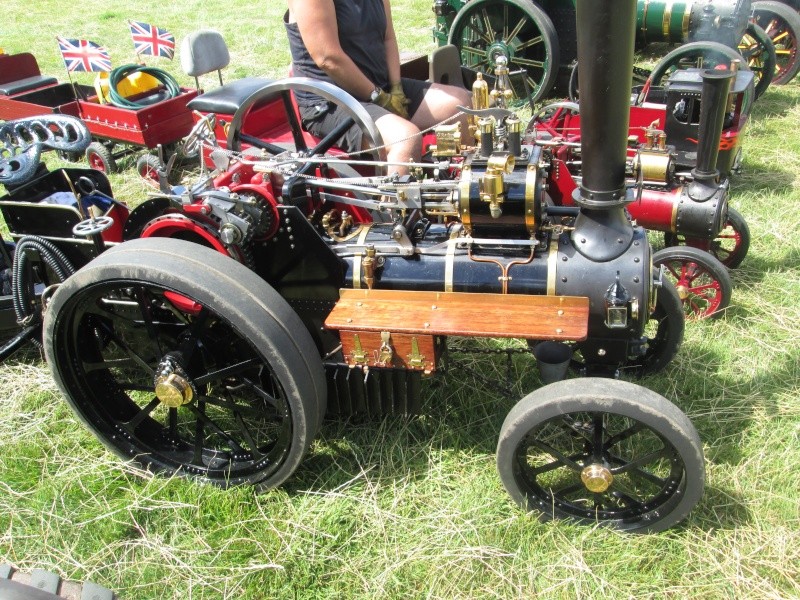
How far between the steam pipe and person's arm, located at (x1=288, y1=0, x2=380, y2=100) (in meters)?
1.68

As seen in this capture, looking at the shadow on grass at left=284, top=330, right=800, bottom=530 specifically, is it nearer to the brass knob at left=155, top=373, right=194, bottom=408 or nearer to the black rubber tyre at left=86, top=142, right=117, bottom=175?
the brass knob at left=155, top=373, right=194, bottom=408

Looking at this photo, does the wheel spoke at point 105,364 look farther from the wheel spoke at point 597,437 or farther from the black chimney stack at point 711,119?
the black chimney stack at point 711,119

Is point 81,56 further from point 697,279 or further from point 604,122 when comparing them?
point 604,122

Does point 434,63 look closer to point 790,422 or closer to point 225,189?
point 225,189

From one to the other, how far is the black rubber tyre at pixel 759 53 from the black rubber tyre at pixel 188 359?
4.75 metres

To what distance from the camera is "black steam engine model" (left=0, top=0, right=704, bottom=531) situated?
81.4 inches

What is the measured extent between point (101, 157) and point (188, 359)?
3.79 meters

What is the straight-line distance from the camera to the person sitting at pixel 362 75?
10.8 ft

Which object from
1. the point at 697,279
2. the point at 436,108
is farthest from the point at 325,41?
the point at 697,279

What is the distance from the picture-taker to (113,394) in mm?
2643

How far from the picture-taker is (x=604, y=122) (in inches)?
76.1

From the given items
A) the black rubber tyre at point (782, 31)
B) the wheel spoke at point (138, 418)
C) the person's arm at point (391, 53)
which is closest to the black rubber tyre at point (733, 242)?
the person's arm at point (391, 53)

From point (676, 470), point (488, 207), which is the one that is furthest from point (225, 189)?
point (676, 470)

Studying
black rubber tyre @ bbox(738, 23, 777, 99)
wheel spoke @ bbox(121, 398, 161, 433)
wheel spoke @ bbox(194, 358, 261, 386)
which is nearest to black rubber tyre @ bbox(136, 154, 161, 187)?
wheel spoke @ bbox(121, 398, 161, 433)
